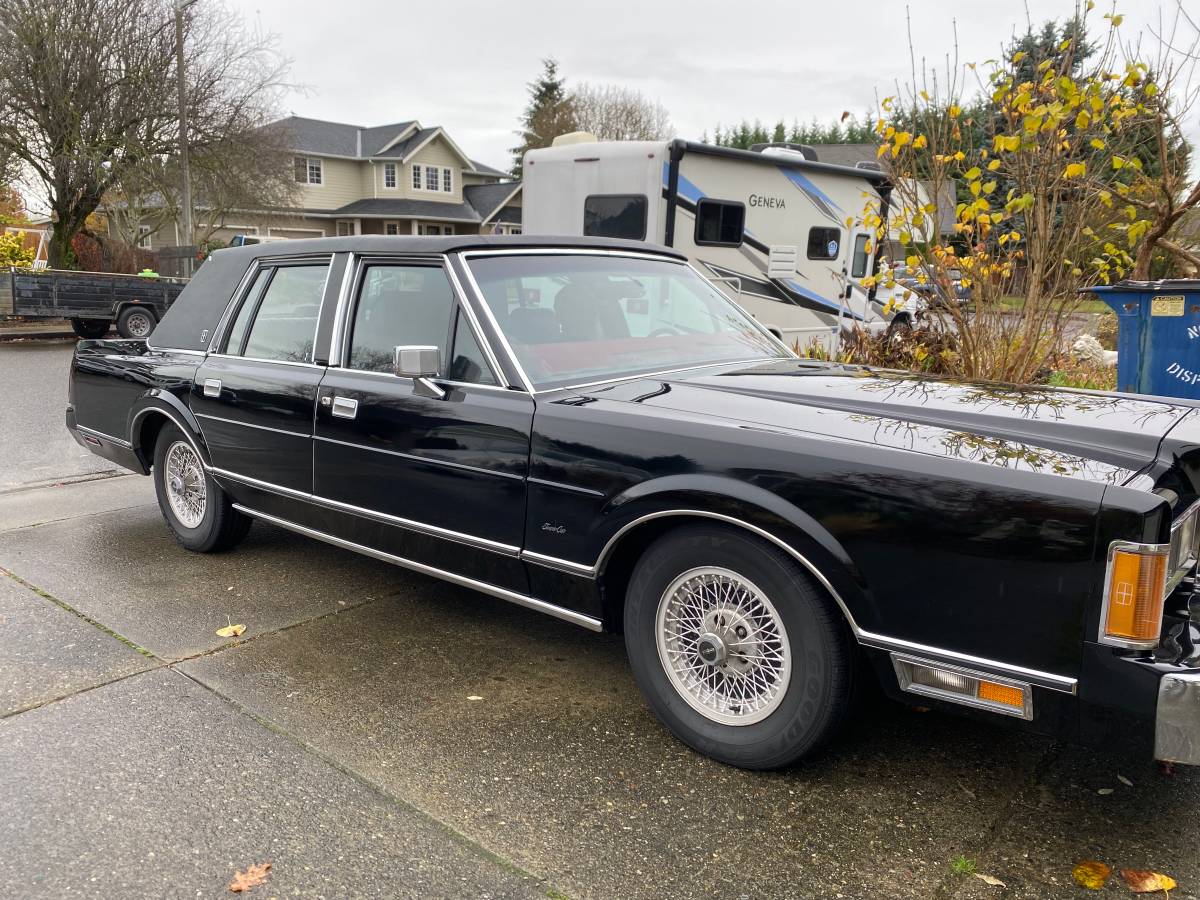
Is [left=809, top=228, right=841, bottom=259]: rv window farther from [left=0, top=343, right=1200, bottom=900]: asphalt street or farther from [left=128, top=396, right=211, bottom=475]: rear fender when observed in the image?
[left=0, top=343, right=1200, bottom=900]: asphalt street

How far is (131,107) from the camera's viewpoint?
22.2 m

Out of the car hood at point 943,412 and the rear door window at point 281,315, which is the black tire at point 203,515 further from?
the car hood at point 943,412

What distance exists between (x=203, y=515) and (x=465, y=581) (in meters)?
2.23

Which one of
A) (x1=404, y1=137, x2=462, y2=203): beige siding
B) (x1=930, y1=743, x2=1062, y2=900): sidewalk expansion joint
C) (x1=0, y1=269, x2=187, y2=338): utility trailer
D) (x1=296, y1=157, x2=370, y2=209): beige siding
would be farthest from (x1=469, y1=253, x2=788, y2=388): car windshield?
(x1=404, y1=137, x2=462, y2=203): beige siding

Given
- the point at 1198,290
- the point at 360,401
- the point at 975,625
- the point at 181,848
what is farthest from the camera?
the point at 1198,290

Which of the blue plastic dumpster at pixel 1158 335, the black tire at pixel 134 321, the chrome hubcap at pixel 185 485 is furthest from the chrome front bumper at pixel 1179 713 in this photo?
the black tire at pixel 134 321

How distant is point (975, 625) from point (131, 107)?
24577 mm

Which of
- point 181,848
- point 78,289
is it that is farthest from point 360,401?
point 78,289

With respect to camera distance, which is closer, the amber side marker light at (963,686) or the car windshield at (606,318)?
the amber side marker light at (963,686)

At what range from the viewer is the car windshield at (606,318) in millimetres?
3850

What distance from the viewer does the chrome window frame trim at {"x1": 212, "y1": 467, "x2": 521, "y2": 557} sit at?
359 centimetres

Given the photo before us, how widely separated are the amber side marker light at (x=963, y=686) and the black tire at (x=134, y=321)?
1737cm

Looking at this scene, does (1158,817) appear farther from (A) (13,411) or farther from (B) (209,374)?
(A) (13,411)

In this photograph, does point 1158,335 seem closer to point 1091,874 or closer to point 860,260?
point 1091,874
